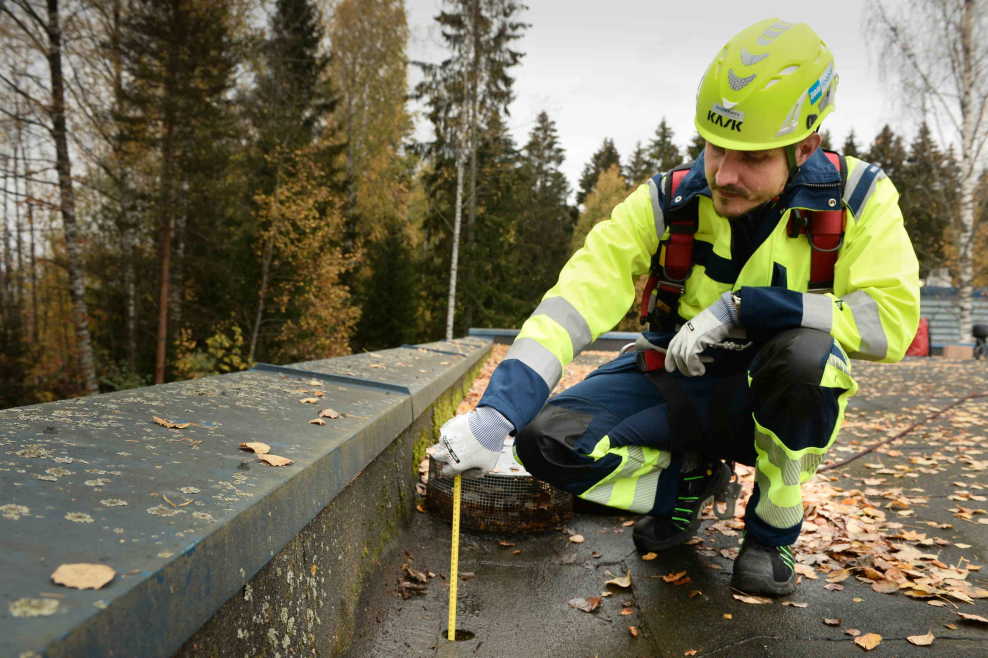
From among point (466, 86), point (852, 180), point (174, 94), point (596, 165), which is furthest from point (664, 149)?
point (852, 180)

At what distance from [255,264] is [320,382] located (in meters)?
17.9

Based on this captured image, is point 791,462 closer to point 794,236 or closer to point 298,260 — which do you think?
point 794,236

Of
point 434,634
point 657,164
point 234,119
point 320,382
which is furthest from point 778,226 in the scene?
point 657,164

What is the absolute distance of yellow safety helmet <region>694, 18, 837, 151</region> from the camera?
6.97 ft

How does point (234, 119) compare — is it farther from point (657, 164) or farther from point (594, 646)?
point (657, 164)

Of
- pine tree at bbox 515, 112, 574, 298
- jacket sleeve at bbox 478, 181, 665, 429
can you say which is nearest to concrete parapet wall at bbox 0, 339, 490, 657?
jacket sleeve at bbox 478, 181, 665, 429

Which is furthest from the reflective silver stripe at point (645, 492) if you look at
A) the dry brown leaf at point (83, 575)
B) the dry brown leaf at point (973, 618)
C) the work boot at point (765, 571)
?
the dry brown leaf at point (83, 575)

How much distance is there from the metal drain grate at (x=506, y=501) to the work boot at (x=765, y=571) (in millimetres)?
844

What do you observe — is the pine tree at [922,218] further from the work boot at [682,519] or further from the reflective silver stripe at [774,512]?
the reflective silver stripe at [774,512]

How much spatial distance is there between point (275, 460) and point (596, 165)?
184 ft

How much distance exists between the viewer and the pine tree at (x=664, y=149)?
138 ft

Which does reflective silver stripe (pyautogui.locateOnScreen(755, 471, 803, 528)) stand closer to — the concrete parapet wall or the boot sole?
the boot sole

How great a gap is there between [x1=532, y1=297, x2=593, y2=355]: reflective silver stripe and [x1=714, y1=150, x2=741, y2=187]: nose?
67cm

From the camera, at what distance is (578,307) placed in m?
2.19
